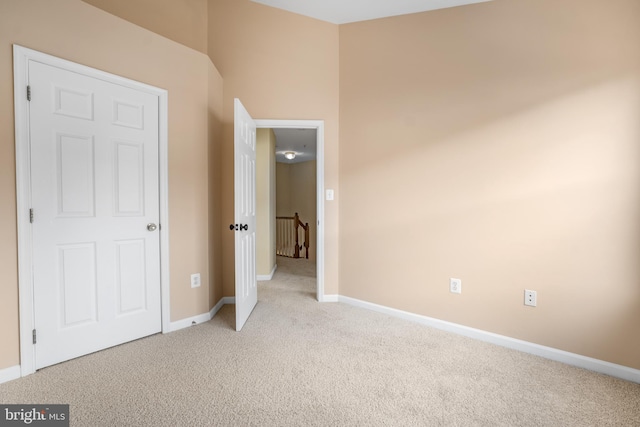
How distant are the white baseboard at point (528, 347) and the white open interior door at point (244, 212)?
53.5 inches

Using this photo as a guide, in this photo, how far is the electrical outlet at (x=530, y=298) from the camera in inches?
83.3

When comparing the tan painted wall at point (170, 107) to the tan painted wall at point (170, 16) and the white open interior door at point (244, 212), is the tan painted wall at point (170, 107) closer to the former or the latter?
the white open interior door at point (244, 212)

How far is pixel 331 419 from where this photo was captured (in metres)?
1.44

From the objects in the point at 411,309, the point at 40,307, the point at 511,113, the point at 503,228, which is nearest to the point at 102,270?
the point at 40,307

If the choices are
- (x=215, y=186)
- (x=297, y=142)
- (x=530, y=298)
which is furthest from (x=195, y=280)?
(x=297, y=142)

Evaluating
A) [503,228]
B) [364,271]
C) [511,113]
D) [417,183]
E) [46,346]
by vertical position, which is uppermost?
[511,113]

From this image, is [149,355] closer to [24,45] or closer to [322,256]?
[322,256]

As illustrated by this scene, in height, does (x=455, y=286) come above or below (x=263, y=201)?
below

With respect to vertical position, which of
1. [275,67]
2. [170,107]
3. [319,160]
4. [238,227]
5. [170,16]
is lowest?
[238,227]

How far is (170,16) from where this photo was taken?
2.79 metres

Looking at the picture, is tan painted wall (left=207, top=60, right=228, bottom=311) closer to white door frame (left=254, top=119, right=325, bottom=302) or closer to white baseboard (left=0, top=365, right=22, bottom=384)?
white door frame (left=254, top=119, right=325, bottom=302)

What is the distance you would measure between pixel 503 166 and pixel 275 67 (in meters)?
2.53

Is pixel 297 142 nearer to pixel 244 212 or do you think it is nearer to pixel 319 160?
pixel 319 160

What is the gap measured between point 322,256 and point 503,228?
180 centimetres
